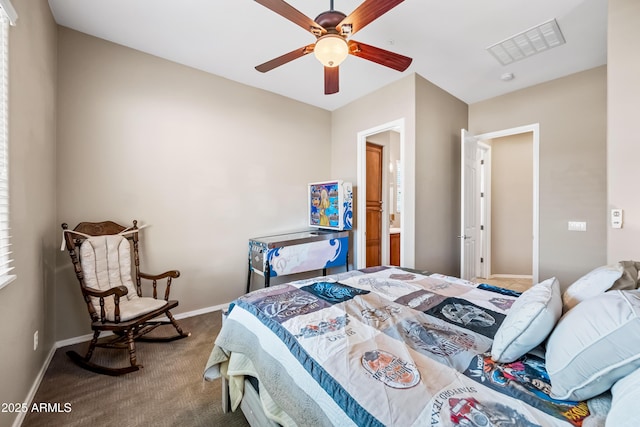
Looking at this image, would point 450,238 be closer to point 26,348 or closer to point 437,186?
point 437,186

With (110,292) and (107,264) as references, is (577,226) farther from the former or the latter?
(107,264)

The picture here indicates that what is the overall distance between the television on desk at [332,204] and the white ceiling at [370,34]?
1.36 meters

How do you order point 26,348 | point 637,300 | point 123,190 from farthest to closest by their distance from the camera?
point 123,190 < point 26,348 < point 637,300

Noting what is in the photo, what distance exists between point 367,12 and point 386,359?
1.86 meters

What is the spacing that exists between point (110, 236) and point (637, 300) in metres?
3.38

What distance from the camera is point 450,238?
12.3 ft

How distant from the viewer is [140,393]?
1852mm

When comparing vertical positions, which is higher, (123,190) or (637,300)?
(123,190)

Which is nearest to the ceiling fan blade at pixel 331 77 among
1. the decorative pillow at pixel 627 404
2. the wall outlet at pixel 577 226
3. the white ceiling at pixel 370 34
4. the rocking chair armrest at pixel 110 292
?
the white ceiling at pixel 370 34

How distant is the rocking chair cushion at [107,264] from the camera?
2307 millimetres

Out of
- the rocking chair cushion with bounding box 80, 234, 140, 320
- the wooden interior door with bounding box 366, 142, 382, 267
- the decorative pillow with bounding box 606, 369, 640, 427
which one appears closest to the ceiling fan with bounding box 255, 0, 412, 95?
the decorative pillow with bounding box 606, 369, 640, 427

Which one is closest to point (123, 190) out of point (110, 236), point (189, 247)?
point (110, 236)

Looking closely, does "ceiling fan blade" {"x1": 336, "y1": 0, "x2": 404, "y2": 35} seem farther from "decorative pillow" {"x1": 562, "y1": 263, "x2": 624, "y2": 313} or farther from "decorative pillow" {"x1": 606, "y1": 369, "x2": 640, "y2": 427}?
"decorative pillow" {"x1": 606, "y1": 369, "x2": 640, "y2": 427}

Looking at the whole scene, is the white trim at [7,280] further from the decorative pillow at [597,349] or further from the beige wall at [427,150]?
the beige wall at [427,150]
